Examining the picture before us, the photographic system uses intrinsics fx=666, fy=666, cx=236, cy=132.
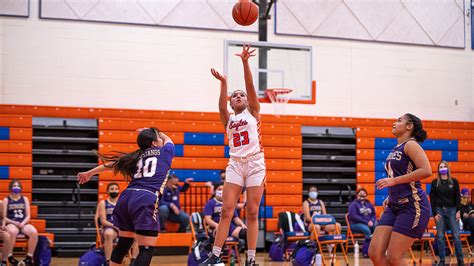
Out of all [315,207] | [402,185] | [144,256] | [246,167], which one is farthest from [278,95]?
[144,256]

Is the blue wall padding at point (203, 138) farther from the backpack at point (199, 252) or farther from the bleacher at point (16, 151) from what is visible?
the backpack at point (199, 252)

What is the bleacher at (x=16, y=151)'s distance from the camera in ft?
48.6

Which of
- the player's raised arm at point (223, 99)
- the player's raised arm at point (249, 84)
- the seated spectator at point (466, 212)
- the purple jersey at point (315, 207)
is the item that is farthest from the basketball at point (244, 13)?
the seated spectator at point (466, 212)

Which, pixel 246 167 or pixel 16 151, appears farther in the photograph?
pixel 16 151

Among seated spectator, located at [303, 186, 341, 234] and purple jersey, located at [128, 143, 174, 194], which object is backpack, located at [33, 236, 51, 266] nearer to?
seated spectator, located at [303, 186, 341, 234]

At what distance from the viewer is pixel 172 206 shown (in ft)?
46.6

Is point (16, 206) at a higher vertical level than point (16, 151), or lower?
lower

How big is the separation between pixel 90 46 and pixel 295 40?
17.1ft

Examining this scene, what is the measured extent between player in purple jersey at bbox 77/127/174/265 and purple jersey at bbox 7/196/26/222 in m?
6.09

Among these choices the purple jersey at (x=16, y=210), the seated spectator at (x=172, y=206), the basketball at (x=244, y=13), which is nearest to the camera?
the basketball at (x=244, y=13)

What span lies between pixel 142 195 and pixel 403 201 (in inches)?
100

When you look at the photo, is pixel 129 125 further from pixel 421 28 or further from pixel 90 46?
pixel 421 28

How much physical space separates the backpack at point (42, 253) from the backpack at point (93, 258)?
0.93 metres

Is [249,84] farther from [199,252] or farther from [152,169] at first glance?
[199,252]
